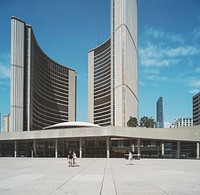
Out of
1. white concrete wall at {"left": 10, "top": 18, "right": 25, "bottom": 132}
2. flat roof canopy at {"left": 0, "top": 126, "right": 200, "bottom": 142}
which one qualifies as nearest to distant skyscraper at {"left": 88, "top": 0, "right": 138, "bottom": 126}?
white concrete wall at {"left": 10, "top": 18, "right": 25, "bottom": 132}

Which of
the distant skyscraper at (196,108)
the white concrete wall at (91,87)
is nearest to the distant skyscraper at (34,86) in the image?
the white concrete wall at (91,87)

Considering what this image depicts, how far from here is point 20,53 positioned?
384 feet

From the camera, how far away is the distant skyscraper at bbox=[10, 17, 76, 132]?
115m

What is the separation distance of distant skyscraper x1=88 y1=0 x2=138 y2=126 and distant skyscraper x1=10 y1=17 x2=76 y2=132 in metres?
22.3

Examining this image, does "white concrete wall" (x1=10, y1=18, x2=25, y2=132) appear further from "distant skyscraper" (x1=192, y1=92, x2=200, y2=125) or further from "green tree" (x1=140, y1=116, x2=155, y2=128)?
"distant skyscraper" (x1=192, y1=92, x2=200, y2=125)

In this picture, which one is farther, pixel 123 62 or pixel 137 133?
pixel 123 62

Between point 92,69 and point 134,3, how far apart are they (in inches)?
1883

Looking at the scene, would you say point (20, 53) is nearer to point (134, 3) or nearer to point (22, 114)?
point (22, 114)

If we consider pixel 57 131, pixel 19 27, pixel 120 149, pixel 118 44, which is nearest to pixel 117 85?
pixel 118 44

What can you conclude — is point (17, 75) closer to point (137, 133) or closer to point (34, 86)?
point (34, 86)

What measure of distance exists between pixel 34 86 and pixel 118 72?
43.0 meters

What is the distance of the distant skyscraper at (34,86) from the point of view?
115m

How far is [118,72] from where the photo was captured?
126 metres

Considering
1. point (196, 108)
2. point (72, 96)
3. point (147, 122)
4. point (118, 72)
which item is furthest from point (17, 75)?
point (196, 108)
